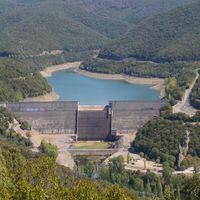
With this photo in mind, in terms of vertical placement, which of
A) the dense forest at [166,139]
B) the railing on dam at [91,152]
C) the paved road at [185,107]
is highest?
the paved road at [185,107]

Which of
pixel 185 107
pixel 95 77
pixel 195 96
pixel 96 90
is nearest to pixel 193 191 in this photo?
pixel 185 107

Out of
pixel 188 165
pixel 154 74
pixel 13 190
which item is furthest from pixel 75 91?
pixel 13 190

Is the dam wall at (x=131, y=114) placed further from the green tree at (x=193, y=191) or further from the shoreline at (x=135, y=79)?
the green tree at (x=193, y=191)

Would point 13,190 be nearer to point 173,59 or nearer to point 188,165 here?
point 188,165

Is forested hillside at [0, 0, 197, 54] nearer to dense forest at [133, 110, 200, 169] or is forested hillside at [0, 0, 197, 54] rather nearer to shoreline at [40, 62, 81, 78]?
shoreline at [40, 62, 81, 78]

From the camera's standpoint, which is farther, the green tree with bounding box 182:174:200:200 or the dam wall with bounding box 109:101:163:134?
→ the dam wall with bounding box 109:101:163:134

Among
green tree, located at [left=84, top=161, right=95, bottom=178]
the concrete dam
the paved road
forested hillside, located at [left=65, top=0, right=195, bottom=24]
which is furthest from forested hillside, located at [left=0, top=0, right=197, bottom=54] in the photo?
green tree, located at [left=84, top=161, right=95, bottom=178]

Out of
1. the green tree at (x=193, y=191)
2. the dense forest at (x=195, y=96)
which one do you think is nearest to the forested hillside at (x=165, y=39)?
the dense forest at (x=195, y=96)
